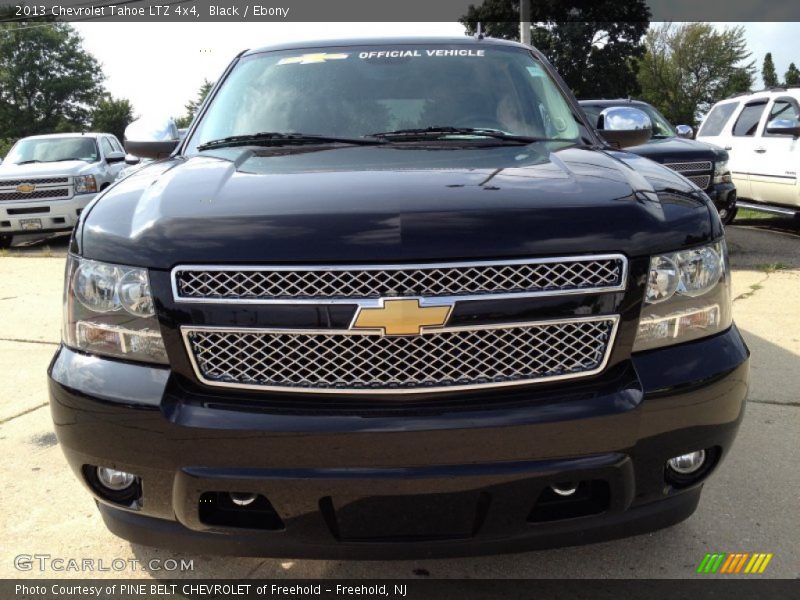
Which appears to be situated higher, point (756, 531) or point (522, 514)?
point (522, 514)

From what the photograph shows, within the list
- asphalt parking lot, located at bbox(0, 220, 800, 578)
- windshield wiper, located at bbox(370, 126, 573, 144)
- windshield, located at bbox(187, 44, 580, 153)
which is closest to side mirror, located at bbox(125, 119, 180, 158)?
windshield, located at bbox(187, 44, 580, 153)

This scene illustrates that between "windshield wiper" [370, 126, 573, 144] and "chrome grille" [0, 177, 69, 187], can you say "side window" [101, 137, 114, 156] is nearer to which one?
"chrome grille" [0, 177, 69, 187]

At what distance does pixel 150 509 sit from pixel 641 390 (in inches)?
51.8

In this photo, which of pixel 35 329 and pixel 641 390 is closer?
pixel 641 390

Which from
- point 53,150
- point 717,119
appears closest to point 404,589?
point 717,119

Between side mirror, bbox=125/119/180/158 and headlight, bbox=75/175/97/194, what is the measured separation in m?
9.04

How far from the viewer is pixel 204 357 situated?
1.96 m

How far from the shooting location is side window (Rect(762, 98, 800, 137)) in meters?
10.1

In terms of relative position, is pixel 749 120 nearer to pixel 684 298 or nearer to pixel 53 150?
pixel 684 298

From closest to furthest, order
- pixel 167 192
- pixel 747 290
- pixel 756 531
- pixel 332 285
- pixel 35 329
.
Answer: pixel 332 285, pixel 167 192, pixel 756 531, pixel 35 329, pixel 747 290

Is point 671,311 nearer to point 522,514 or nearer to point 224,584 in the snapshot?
point 522,514

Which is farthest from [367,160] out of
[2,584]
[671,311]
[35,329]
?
[35,329]

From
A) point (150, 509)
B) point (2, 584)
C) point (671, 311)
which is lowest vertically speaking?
point (2, 584)

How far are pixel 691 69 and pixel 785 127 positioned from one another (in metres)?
62.4
